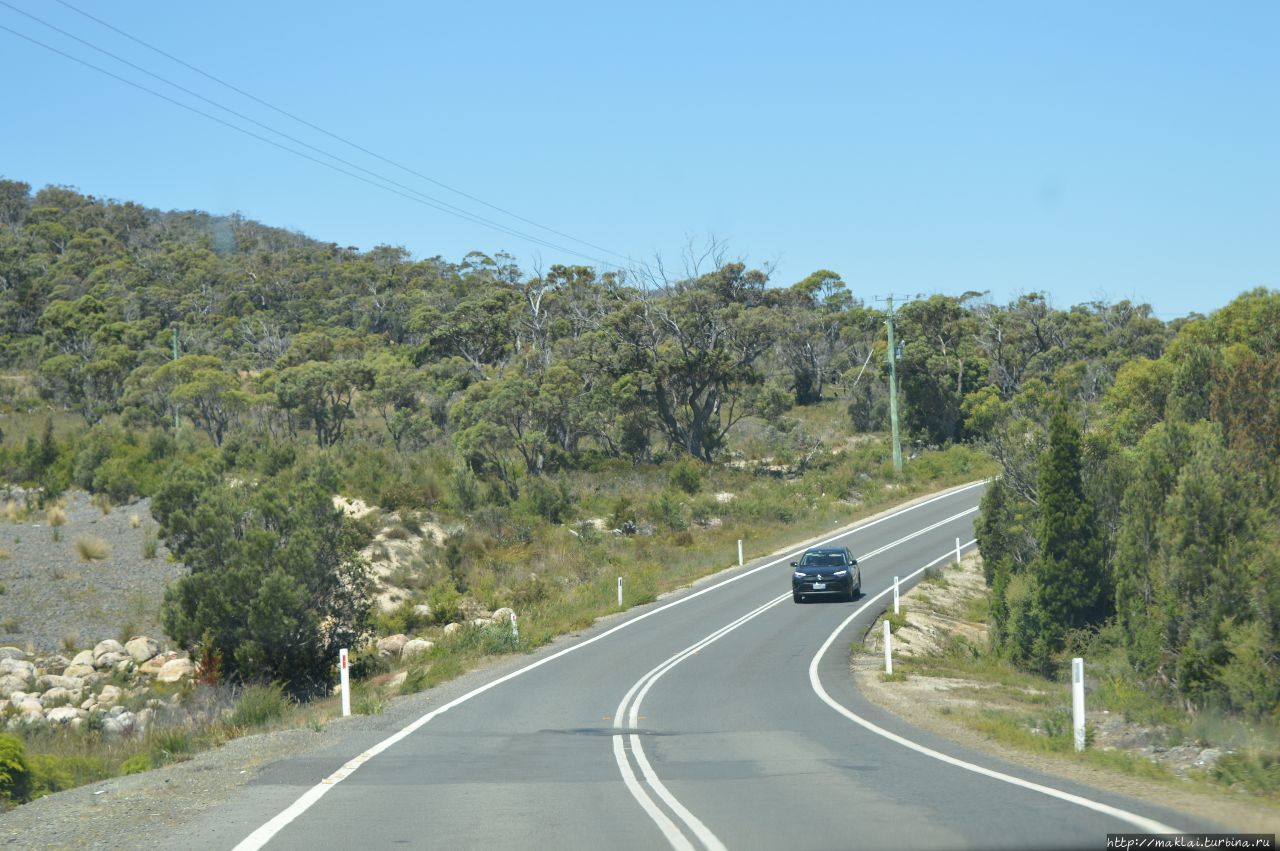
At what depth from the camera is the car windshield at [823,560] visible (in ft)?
109

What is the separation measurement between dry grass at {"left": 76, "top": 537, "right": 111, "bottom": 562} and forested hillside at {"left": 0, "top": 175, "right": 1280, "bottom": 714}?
9.29ft

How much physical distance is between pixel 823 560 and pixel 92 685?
65.1 feet

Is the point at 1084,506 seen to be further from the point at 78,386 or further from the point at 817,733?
the point at 78,386

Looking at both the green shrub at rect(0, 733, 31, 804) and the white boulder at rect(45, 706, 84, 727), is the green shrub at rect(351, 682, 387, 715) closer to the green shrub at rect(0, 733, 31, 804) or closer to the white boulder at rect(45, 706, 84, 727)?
the green shrub at rect(0, 733, 31, 804)

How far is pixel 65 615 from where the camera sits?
33969 millimetres

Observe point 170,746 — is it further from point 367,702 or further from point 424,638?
point 424,638

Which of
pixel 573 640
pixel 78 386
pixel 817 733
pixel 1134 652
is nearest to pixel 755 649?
pixel 573 640

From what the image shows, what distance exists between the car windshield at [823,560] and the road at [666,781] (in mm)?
11321

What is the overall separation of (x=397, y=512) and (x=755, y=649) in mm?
23953

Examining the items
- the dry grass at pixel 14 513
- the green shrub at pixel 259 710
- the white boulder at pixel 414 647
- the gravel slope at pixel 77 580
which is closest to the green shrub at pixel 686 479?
the gravel slope at pixel 77 580

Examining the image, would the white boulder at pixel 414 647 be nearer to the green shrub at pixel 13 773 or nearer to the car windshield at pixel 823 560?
the car windshield at pixel 823 560

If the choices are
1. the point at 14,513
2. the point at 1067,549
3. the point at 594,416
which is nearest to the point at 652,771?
the point at 1067,549

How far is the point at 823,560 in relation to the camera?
33.6 meters

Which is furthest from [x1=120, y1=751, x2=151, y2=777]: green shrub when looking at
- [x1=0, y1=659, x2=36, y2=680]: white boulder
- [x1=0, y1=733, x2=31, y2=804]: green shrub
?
[x1=0, y1=659, x2=36, y2=680]: white boulder
